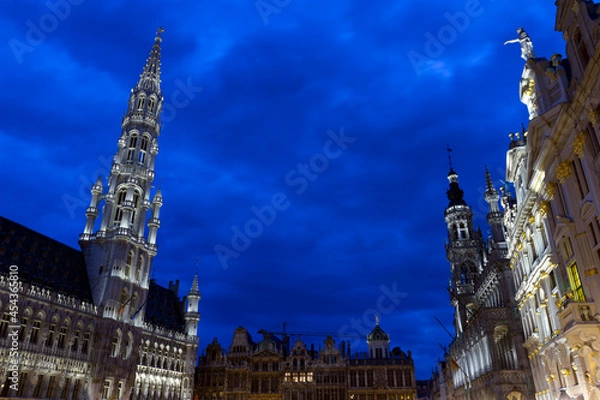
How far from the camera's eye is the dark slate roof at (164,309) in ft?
257

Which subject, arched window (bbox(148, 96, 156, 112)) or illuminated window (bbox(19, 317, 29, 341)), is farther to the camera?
arched window (bbox(148, 96, 156, 112))

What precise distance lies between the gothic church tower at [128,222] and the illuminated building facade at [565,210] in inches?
2144

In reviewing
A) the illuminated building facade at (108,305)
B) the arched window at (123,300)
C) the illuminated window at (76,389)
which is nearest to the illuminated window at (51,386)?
the illuminated building facade at (108,305)

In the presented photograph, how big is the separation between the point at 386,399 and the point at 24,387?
5635 cm

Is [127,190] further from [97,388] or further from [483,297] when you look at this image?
[483,297]

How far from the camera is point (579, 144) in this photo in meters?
20.9

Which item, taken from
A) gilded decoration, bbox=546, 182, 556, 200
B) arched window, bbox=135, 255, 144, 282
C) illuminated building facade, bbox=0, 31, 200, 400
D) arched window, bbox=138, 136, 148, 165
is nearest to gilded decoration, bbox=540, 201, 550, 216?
gilded decoration, bbox=546, 182, 556, 200

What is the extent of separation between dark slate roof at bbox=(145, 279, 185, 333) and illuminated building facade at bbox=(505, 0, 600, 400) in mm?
62500

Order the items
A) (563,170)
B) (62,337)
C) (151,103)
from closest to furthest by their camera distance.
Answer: (563,170) < (62,337) < (151,103)

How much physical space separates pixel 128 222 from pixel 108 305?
1315 centimetres

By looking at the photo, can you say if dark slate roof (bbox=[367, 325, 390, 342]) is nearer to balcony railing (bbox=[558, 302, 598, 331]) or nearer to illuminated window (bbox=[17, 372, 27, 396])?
illuminated window (bbox=[17, 372, 27, 396])

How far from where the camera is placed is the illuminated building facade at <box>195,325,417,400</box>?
80562 millimetres

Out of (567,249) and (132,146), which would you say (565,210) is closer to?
(567,249)

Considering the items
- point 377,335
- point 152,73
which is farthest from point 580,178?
point 152,73
